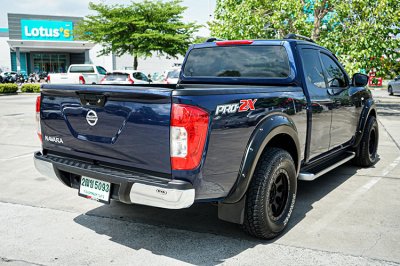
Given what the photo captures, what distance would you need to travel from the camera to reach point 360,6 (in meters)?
13.1

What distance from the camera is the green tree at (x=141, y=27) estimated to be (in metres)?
32.7

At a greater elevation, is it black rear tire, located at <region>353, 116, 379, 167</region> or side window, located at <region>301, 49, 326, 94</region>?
side window, located at <region>301, 49, 326, 94</region>

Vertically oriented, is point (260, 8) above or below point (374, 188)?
above

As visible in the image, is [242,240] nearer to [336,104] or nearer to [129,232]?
[129,232]

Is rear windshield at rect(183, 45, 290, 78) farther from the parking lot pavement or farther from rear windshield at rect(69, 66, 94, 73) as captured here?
rear windshield at rect(69, 66, 94, 73)

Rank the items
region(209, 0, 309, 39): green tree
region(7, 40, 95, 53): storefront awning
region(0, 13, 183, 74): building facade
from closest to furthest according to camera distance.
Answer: region(209, 0, 309, 39): green tree
region(0, 13, 183, 74): building facade
region(7, 40, 95, 53): storefront awning

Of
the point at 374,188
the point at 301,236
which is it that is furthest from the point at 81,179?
the point at 374,188

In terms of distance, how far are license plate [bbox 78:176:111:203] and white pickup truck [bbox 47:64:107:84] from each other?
19060 millimetres

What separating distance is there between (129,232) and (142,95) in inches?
61.7

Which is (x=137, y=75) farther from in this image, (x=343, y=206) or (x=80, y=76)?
(x=343, y=206)

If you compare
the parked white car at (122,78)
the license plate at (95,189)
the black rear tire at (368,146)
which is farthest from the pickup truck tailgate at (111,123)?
the parked white car at (122,78)

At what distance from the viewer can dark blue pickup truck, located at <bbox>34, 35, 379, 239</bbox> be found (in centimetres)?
298

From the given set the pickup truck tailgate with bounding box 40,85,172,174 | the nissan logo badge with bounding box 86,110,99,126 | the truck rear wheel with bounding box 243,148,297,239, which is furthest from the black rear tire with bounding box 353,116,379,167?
the nissan logo badge with bounding box 86,110,99,126

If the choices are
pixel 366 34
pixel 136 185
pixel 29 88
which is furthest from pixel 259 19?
pixel 29 88
